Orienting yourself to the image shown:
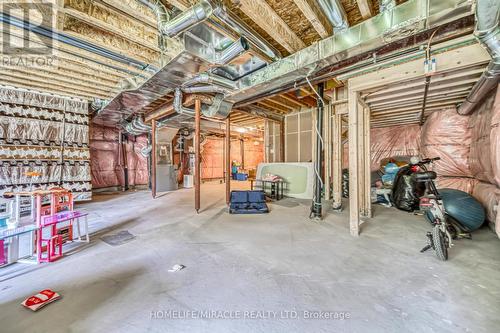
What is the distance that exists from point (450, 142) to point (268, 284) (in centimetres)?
453

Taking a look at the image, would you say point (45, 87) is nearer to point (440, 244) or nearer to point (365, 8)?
point (365, 8)

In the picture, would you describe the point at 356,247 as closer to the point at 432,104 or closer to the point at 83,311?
the point at 83,311

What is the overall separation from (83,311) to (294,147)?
6.16m

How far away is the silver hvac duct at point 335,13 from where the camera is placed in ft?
6.42

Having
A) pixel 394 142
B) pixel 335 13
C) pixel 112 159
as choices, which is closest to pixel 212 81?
pixel 335 13

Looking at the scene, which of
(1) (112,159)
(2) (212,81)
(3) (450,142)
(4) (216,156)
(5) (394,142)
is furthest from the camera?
(4) (216,156)

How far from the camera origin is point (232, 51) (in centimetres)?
250

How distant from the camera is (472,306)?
141 centimetres

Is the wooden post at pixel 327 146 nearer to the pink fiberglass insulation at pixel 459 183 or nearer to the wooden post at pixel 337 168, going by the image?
→ the wooden post at pixel 337 168

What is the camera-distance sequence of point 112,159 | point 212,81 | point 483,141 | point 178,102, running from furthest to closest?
point 112,159, point 178,102, point 212,81, point 483,141

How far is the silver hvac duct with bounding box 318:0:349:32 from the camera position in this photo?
1.96 metres

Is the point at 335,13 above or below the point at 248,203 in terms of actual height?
above

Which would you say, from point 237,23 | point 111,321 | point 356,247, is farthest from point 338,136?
point 111,321

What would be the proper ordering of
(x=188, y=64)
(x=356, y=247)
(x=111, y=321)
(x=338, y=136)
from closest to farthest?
1. (x=111, y=321)
2. (x=356, y=247)
3. (x=188, y=64)
4. (x=338, y=136)
